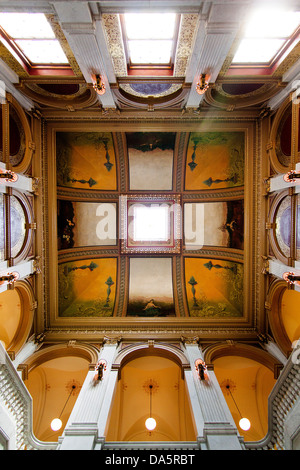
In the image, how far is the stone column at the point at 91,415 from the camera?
20.4 feet

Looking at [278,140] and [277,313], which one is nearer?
[278,140]

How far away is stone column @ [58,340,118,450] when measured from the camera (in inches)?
245

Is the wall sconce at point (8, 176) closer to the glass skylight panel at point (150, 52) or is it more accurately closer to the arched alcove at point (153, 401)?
the glass skylight panel at point (150, 52)

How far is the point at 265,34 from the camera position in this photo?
623 centimetres

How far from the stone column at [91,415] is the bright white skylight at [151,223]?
5.59m

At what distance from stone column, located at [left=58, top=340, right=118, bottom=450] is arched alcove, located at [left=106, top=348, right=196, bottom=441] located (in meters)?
1.33

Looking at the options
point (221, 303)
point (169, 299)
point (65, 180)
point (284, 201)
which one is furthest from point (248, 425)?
point (65, 180)

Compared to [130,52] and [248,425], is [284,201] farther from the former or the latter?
[248,425]

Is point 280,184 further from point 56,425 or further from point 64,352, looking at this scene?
point 56,425

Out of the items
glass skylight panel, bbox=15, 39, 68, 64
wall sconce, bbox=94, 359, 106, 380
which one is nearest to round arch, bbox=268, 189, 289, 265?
wall sconce, bbox=94, 359, 106, 380

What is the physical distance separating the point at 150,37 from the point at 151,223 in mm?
7144

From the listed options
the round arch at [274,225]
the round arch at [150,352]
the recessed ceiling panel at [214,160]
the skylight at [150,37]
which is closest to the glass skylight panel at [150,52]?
Answer: the skylight at [150,37]

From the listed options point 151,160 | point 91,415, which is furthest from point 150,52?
point 91,415

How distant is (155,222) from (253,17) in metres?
7.86
